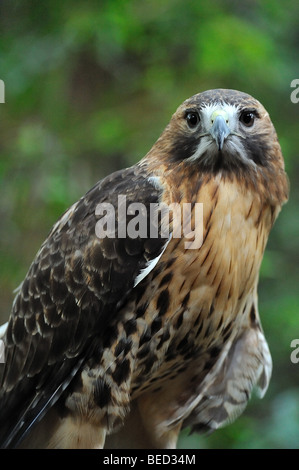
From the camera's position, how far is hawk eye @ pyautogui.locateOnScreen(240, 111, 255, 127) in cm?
322

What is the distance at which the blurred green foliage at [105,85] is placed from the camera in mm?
5098

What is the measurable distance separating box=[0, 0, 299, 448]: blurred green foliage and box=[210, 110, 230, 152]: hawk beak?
79.9 inches

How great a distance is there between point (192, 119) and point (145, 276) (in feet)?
2.35

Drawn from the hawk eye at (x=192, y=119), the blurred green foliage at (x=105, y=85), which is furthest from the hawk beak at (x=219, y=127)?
the blurred green foliage at (x=105, y=85)

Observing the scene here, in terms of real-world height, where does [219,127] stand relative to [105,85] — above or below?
below

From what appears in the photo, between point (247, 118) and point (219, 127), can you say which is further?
point (247, 118)

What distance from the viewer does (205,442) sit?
526cm

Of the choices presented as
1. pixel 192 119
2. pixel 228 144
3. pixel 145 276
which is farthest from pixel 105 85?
pixel 145 276

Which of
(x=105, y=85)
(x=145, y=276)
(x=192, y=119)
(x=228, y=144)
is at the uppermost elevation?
(x=105, y=85)

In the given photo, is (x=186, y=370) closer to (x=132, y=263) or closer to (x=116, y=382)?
(x=116, y=382)

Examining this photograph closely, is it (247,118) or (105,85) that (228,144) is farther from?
(105,85)

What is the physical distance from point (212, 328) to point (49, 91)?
2.74 m

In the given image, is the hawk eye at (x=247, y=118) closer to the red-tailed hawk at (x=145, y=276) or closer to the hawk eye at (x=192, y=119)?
the red-tailed hawk at (x=145, y=276)

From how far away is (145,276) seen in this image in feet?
10.4
